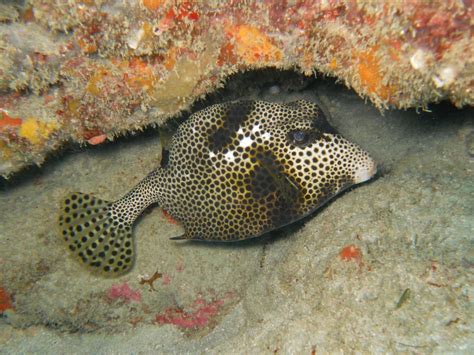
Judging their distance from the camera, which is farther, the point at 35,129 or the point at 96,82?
the point at 35,129

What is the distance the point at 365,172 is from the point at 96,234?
11.5 feet

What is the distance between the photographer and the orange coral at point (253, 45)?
3291mm

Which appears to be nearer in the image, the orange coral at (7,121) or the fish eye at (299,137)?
the orange coral at (7,121)

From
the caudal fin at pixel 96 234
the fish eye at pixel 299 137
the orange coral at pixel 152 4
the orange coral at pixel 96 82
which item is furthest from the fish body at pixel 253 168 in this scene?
Answer: the orange coral at pixel 152 4

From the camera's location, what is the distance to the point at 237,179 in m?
4.02

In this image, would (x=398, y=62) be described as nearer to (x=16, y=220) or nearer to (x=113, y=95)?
(x=113, y=95)

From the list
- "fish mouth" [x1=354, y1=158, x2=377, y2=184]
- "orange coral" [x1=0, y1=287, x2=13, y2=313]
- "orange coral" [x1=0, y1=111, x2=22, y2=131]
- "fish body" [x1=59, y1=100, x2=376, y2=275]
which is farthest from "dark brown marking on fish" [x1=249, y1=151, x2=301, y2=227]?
"orange coral" [x1=0, y1=287, x2=13, y2=313]

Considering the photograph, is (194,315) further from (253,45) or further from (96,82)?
(253,45)

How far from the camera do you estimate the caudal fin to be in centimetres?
463

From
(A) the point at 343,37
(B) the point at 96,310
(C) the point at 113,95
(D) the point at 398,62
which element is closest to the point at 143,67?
(C) the point at 113,95

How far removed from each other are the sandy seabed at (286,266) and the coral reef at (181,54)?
112cm

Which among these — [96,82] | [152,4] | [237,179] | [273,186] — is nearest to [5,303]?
[96,82]

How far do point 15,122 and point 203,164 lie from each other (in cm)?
197

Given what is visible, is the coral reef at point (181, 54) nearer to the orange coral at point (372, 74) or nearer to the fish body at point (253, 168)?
the orange coral at point (372, 74)
